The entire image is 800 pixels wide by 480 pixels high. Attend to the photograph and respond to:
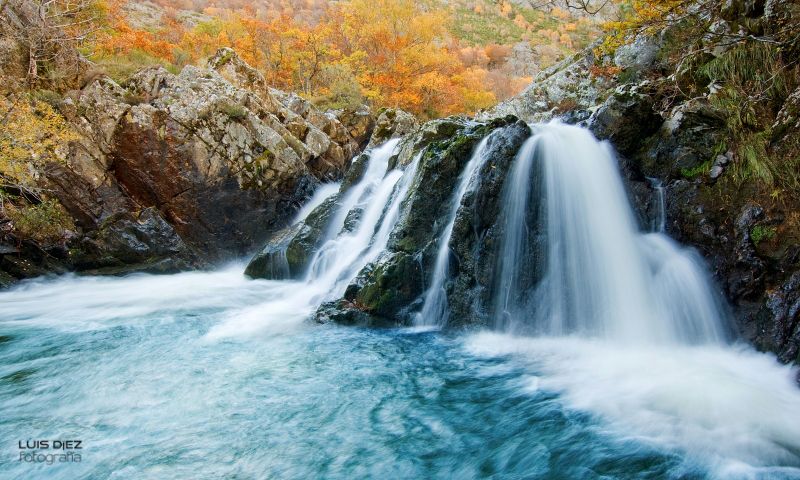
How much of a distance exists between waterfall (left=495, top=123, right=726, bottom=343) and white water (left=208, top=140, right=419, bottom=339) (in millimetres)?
2659

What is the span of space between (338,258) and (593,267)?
5.41 metres

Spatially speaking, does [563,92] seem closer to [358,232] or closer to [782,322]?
[358,232]

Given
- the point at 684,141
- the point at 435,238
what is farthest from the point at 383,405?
the point at 684,141

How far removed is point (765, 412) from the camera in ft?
15.3

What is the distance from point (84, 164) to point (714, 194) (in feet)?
47.9

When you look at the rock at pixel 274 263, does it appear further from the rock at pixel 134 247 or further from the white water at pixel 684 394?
the white water at pixel 684 394

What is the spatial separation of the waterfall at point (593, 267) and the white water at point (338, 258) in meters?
2.66

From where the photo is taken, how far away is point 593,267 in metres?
7.41

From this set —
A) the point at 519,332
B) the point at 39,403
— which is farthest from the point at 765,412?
the point at 39,403

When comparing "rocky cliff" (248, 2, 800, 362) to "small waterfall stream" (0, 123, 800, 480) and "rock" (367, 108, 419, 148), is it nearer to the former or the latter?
"small waterfall stream" (0, 123, 800, 480)

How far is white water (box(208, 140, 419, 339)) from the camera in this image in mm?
8354

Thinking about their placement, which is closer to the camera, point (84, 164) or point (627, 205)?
point (627, 205)

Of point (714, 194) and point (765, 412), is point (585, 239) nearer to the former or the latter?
point (714, 194)

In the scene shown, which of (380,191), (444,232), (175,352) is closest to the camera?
(175,352)
